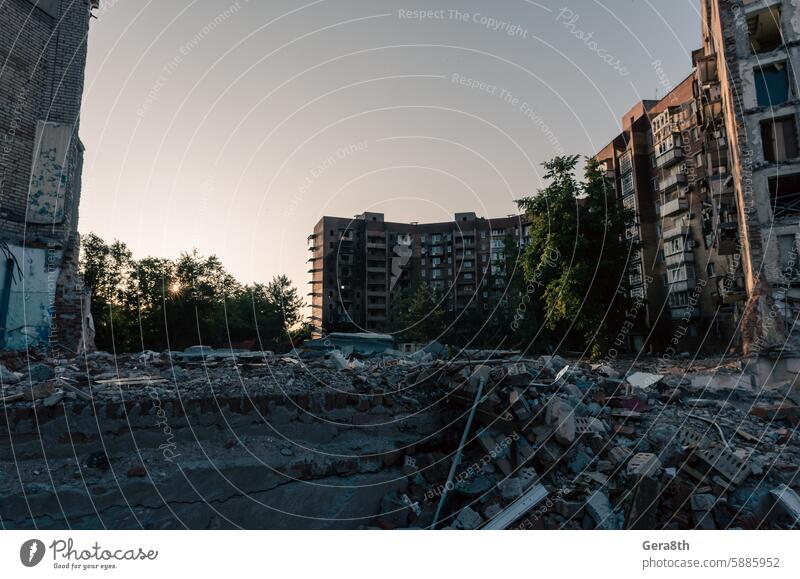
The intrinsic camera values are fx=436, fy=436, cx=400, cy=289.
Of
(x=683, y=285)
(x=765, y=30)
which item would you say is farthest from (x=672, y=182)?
(x=765, y=30)

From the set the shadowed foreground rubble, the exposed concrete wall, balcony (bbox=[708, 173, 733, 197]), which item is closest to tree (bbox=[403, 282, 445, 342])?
balcony (bbox=[708, 173, 733, 197])

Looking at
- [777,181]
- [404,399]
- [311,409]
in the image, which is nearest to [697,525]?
[404,399]

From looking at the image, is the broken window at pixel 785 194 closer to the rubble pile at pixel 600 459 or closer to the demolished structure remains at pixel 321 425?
the demolished structure remains at pixel 321 425

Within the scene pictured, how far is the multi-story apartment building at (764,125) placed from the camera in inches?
634

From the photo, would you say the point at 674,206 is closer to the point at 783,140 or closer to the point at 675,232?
the point at 675,232

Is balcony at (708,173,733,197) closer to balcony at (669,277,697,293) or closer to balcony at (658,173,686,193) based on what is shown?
balcony at (658,173,686,193)

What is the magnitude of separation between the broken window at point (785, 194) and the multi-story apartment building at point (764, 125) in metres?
0.03

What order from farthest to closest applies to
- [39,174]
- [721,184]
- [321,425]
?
[721,184] < [39,174] < [321,425]

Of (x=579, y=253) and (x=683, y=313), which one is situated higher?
(x=579, y=253)

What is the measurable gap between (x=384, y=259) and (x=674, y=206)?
4645cm

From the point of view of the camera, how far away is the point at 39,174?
521 inches

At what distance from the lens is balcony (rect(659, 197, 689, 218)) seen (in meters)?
36.2
